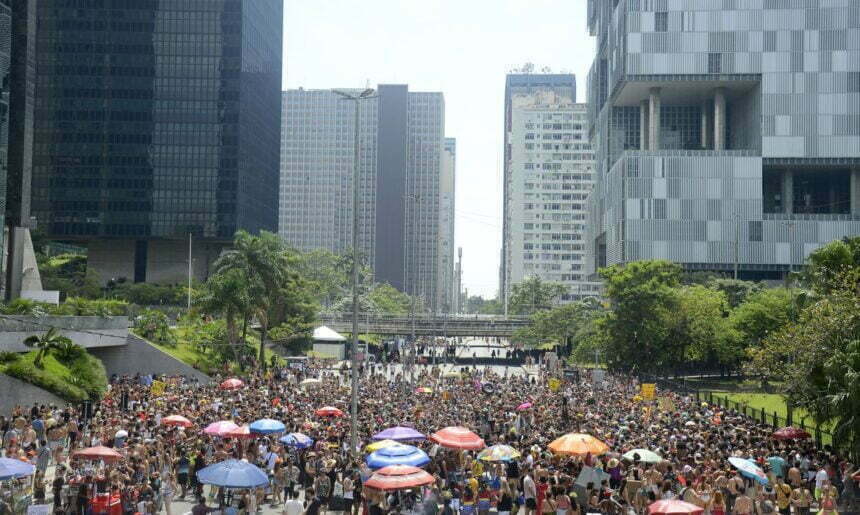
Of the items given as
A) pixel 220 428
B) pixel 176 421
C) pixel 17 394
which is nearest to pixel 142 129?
pixel 17 394

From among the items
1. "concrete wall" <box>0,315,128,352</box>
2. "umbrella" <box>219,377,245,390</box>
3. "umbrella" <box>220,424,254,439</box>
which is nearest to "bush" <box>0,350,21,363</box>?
"concrete wall" <box>0,315,128,352</box>

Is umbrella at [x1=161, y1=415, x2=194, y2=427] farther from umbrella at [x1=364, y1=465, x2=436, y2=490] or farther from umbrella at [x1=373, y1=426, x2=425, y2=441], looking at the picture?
umbrella at [x1=364, y1=465, x2=436, y2=490]

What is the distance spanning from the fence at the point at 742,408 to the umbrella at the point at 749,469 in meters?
7.61

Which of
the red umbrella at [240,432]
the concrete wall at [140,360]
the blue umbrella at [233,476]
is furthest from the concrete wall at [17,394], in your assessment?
the blue umbrella at [233,476]

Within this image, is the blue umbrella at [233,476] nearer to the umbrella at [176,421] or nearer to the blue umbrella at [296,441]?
the blue umbrella at [296,441]

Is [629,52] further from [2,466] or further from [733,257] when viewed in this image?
[2,466]

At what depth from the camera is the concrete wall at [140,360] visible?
169 feet

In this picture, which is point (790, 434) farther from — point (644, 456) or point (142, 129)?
point (142, 129)

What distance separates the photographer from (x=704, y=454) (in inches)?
980

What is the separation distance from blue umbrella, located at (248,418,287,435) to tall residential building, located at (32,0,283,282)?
9111 cm

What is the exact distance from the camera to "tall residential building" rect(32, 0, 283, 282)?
4414 inches

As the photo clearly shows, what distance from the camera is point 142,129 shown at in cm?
11419

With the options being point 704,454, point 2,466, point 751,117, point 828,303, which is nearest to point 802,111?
point 751,117

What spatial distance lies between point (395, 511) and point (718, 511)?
23.2ft
